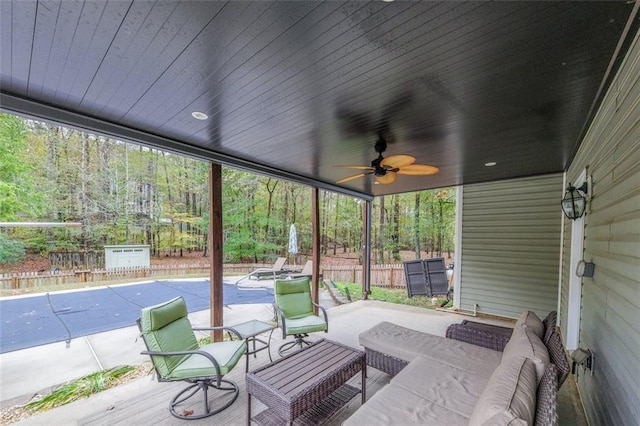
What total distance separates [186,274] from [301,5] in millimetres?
10444

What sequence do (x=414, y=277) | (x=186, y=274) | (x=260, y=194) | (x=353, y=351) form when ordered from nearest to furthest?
(x=353, y=351) < (x=414, y=277) < (x=186, y=274) < (x=260, y=194)

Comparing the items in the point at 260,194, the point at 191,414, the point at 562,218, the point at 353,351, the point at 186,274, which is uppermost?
the point at 260,194

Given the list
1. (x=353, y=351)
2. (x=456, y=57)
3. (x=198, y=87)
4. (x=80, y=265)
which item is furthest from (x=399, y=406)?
(x=80, y=265)

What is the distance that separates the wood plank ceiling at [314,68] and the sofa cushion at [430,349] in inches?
92.1

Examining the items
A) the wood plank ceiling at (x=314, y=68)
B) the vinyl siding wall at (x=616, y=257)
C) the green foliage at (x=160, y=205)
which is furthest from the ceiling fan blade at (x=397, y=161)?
the green foliage at (x=160, y=205)

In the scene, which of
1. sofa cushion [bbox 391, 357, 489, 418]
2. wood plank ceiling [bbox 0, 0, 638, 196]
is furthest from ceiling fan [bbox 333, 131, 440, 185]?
sofa cushion [bbox 391, 357, 489, 418]

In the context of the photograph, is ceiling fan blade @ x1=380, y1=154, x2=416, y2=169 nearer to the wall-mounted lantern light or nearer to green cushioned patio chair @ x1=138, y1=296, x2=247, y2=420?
the wall-mounted lantern light

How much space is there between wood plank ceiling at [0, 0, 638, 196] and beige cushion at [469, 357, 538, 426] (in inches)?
76.2

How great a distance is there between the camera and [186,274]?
9.91 m

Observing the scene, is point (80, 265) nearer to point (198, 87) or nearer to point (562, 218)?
point (198, 87)

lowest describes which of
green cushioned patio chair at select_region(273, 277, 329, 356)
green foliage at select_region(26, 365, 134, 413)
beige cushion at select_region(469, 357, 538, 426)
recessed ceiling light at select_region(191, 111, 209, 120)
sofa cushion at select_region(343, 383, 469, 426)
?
green foliage at select_region(26, 365, 134, 413)

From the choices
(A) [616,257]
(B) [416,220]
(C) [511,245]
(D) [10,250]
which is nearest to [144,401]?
(A) [616,257]

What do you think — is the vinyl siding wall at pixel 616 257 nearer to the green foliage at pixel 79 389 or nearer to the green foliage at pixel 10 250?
the green foliage at pixel 79 389

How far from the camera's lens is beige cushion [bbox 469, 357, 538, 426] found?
3.93 ft
